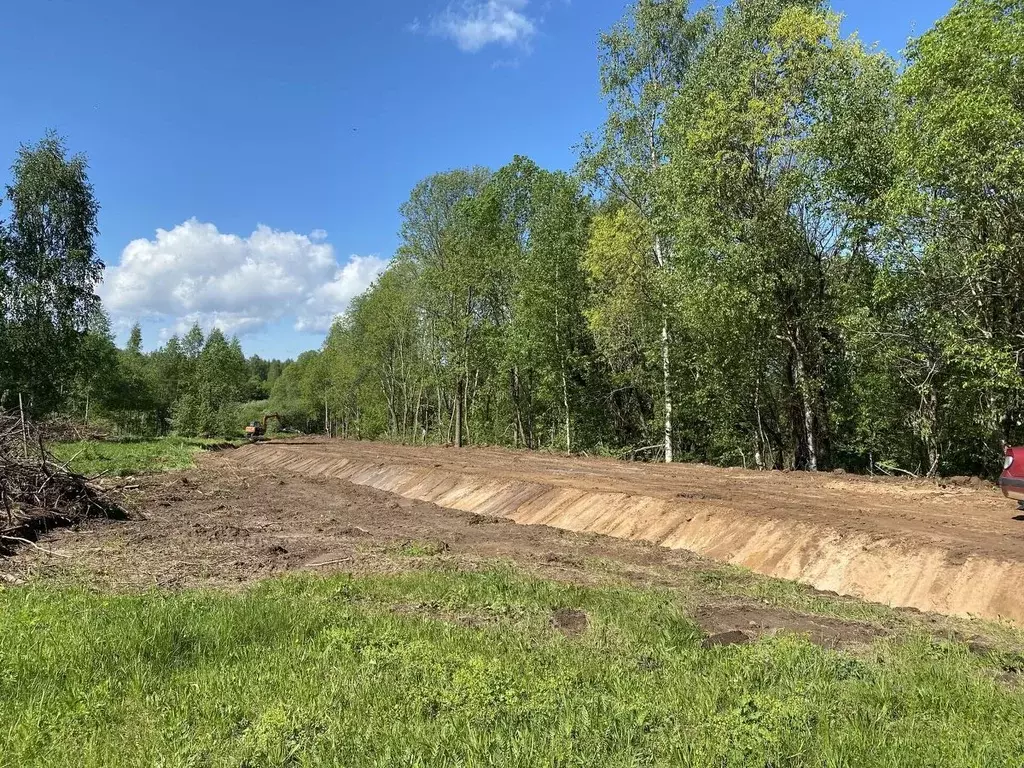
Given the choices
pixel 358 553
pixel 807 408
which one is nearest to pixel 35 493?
pixel 358 553

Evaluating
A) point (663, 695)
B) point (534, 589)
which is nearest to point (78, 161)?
point (534, 589)

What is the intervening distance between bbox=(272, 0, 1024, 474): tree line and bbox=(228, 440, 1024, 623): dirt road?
4.41 metres

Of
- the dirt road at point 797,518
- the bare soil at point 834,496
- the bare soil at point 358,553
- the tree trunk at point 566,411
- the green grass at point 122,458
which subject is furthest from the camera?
the tree trunk at point 566,411

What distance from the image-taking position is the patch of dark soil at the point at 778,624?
6.32m

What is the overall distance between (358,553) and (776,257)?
15.3 metres

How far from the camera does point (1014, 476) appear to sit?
9.64 m

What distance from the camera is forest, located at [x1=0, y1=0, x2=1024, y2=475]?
14.5 metres

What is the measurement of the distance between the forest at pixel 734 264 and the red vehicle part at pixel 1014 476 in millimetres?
4295

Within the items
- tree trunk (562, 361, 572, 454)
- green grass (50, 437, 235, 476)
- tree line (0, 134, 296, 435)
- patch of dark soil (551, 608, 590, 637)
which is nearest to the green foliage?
tree line (0, 134, 296, 435)

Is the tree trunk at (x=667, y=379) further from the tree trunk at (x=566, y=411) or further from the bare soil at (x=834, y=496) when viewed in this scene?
the tree trunk at (x=566, y=411)

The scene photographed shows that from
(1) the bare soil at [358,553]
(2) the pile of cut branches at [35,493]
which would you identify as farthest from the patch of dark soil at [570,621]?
(2) the pile of cut branches at [35,493]

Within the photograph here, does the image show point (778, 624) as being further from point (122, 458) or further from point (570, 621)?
point (122, 458)

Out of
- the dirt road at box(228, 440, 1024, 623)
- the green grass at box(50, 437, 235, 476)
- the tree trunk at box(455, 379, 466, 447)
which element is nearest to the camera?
the dirt road at box(228, 440, 1024, 623)

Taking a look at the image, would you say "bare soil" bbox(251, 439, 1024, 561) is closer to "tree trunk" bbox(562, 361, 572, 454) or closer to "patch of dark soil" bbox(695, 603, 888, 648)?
"patch of dark soil" bbox(695, 603, 888, 648)
